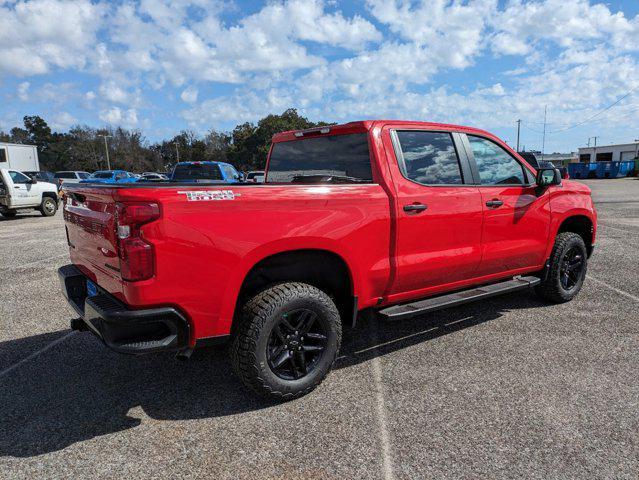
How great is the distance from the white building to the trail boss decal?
6944 centimetres

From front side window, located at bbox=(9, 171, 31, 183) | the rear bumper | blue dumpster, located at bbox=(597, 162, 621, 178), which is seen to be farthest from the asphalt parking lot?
Answer: blue dumpster, located at bbox=(597, 162, 621, 178)

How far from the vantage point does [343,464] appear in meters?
2.51

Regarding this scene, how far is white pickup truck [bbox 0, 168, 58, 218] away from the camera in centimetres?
1482

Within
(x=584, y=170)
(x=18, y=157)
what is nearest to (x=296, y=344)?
(x=18, y=157)

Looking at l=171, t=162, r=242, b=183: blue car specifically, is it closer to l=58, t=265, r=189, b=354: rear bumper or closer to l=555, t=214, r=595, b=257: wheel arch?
l=555, t=214, r=595, b=257: wheel arch

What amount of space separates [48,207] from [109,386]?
15.4 m

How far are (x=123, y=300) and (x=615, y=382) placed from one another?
342 cm

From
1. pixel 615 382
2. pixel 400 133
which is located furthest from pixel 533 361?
pixel 400 133

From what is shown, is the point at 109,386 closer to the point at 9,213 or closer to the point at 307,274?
the point at 307,274

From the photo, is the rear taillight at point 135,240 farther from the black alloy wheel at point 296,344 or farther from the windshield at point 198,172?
the windshield at point 198,172

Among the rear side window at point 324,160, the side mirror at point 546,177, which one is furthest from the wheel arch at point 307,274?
the side mirror at point 546,177

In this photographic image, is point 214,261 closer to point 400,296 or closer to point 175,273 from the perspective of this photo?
point 175,273

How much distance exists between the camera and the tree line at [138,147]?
71.7 meters

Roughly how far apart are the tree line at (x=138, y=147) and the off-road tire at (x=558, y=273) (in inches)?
2522
